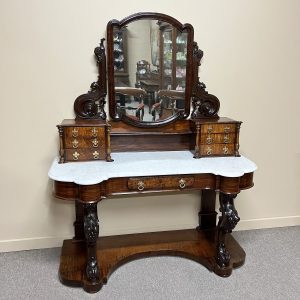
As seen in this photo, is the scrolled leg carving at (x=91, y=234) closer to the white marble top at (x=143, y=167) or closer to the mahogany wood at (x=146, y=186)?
the mahogany wood at (x=146, y=186)

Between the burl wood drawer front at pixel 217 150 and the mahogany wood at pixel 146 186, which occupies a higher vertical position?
the burl wood drawer front at pixel 217 150

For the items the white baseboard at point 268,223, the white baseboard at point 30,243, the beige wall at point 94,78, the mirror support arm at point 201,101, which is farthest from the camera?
the white baseboard at point 268,223

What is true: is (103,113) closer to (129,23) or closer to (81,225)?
(129,23)

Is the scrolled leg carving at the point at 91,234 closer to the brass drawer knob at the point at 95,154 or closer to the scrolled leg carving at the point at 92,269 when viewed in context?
the scrolled leg carving at the point at 92,269

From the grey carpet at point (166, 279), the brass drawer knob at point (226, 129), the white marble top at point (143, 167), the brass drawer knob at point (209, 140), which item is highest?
the brass drawer knob at point (226, 129)

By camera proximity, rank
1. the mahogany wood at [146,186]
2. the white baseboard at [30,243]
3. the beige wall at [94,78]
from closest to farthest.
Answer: the mahogany wood at [146,186] < the beige wall at [94,78] < the white baseboard at [30,243]

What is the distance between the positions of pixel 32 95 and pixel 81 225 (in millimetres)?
975

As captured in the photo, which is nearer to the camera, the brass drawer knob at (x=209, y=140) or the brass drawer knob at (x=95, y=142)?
the brass drawer knob at (x=95, y=142)

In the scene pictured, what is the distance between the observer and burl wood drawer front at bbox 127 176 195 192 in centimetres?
187

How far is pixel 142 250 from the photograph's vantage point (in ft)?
7.49

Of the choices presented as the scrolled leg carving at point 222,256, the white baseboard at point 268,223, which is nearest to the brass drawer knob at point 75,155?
the scrolled leg carving at point 222,256

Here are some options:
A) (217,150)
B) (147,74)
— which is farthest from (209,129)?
(147,74)

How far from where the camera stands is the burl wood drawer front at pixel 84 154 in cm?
198

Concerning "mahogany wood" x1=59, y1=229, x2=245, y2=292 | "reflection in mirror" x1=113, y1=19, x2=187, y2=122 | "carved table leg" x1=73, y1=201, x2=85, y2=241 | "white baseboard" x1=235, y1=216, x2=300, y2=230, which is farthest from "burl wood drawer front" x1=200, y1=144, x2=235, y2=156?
"carved table leg" x1=73, y1=201, x2=85, y2=241
